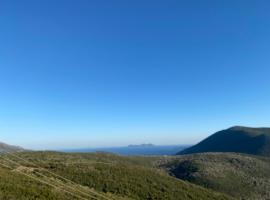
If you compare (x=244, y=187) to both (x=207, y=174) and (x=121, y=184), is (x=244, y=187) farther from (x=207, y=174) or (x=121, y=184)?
(x=121, y=184)

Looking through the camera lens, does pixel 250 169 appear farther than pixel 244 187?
Yes

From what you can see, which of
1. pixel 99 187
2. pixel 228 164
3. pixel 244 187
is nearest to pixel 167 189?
pixel 99 187

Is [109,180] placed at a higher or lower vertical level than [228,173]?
lower

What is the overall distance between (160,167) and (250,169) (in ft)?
124

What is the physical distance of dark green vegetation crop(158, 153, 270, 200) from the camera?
12044 cm

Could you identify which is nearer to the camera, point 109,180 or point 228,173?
point 109,180

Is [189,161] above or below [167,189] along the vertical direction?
above

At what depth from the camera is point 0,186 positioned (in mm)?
45688

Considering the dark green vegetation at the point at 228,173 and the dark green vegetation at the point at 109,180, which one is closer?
the dark green vegetation at the point at 109,180

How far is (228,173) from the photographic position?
140 meters

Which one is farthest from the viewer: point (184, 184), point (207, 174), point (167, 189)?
point (207, 174)

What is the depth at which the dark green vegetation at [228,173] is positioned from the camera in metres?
120

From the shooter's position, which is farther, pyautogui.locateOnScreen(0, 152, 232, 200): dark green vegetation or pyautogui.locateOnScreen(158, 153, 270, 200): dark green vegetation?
pyautogui.locateOnScreen(158, 153, 270, 200): dark green vegetation

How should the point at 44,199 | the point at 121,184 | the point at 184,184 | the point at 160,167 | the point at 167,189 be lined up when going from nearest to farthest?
the point at 44,199
the point at 121,184
the point at 167,189
the point at 184,184
the point at 160,167
